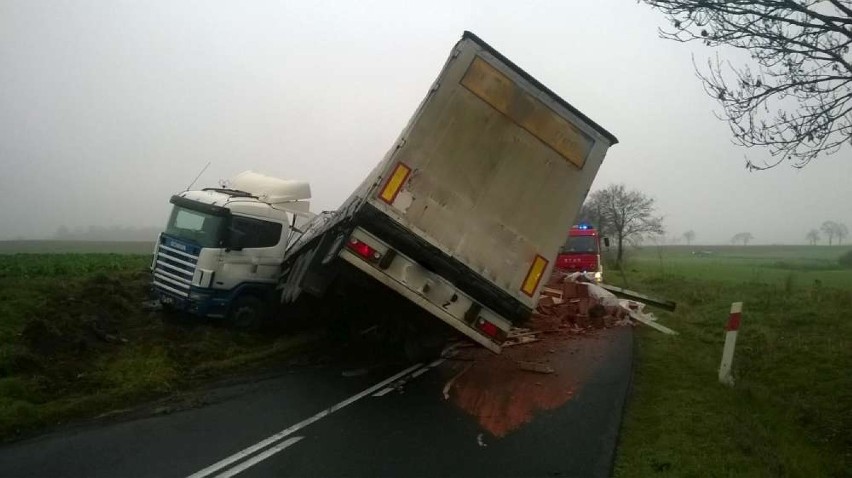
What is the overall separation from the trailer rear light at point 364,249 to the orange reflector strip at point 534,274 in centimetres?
188

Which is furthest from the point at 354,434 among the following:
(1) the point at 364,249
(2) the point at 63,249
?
(2) the point at 63,249

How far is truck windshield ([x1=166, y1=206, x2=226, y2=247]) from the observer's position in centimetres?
1155

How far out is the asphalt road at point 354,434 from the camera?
5270mm

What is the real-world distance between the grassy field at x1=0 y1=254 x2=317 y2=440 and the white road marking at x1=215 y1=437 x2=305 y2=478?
8.10 feet

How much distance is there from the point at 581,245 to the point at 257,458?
2143 cm

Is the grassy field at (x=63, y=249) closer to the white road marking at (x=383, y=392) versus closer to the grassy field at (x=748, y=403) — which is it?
the white road marking at (x=383, y=392)

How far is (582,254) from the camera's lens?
25078mm

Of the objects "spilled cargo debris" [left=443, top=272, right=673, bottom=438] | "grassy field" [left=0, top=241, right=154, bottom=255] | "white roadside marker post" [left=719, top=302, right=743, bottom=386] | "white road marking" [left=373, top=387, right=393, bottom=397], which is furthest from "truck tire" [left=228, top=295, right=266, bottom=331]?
"grassy field" [left=0, top=241, right=154, bottom=255]

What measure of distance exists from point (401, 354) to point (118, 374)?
4262 millimetres

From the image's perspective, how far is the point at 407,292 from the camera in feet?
25.1

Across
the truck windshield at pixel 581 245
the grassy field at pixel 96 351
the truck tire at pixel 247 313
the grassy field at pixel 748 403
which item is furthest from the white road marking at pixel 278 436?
the truck windshield at pixel 581 245

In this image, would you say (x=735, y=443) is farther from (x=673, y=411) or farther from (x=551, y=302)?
(x=551, y=302)

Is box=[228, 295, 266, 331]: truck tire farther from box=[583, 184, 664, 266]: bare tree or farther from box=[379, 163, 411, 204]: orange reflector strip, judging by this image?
box=[583, 184, 664, 266]: bare tree

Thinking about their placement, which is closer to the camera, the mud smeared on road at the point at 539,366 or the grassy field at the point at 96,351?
the grassy field at the point at 96,351
